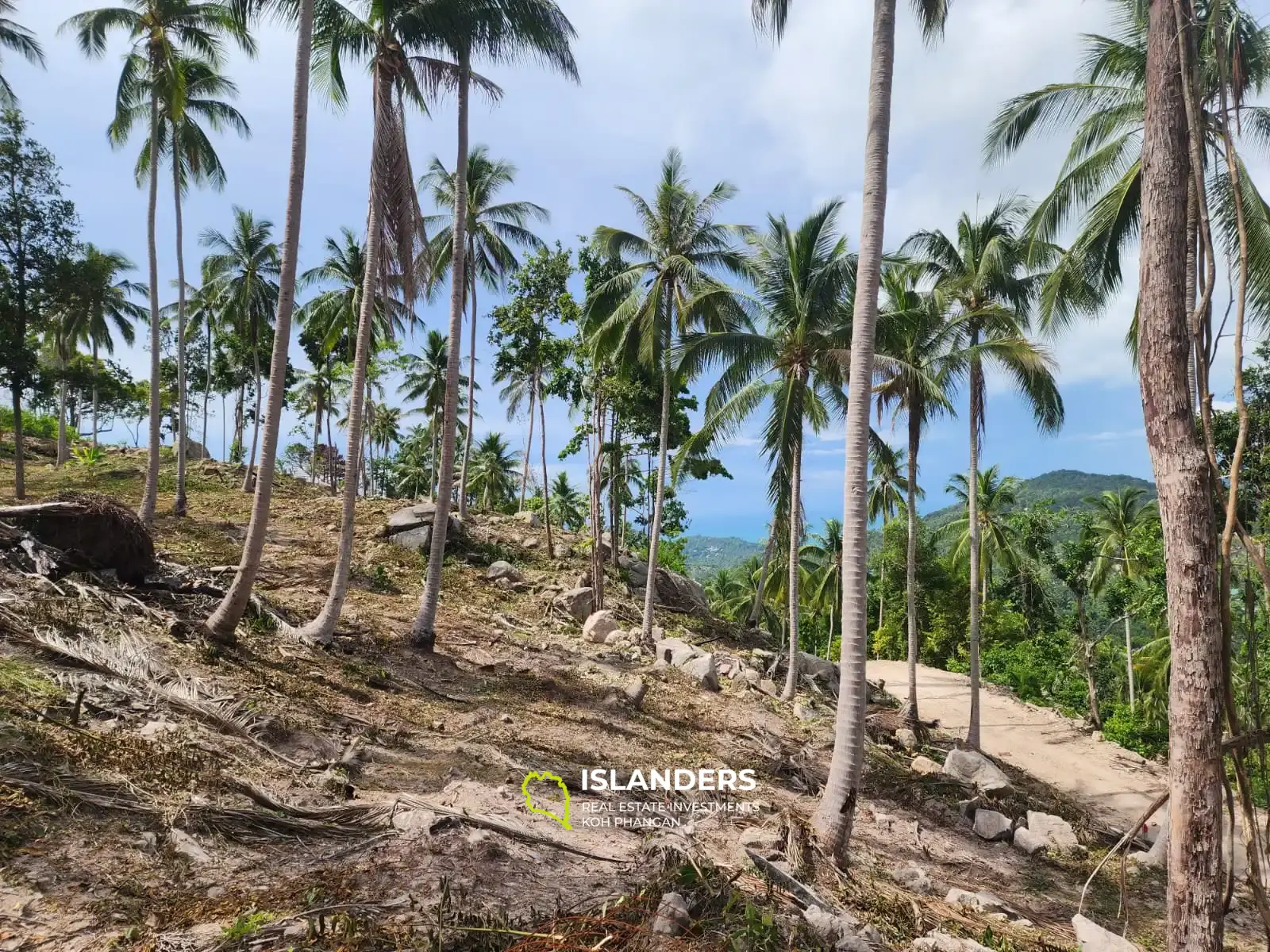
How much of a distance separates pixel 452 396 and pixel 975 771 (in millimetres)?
10951

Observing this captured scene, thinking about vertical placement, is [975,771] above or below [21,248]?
below

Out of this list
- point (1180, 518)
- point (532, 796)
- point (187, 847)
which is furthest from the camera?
point (532, 796)

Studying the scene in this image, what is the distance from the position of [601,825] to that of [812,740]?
259 inches

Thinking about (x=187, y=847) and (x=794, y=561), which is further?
(x=794, y=561)

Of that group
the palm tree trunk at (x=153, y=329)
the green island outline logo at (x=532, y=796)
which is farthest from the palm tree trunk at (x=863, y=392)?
the palm tree trunk at (x=153, y=329)

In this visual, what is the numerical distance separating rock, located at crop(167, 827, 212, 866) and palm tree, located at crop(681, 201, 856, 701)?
10.6 metres

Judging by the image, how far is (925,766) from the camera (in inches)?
482

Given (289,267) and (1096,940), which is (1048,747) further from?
(289,267)

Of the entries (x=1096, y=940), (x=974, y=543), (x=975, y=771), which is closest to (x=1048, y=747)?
(x=974, y=543)

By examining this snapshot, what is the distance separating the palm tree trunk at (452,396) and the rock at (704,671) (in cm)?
507

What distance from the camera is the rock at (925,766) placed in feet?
39.1

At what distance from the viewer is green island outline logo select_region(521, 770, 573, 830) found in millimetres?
6354

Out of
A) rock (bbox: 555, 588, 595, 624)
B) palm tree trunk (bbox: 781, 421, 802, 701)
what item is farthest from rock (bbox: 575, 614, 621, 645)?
palm tree trunk (bbox: 781, 421, 802, 701)

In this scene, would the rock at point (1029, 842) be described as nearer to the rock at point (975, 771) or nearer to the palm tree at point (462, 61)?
the rock at point (975, 771)
